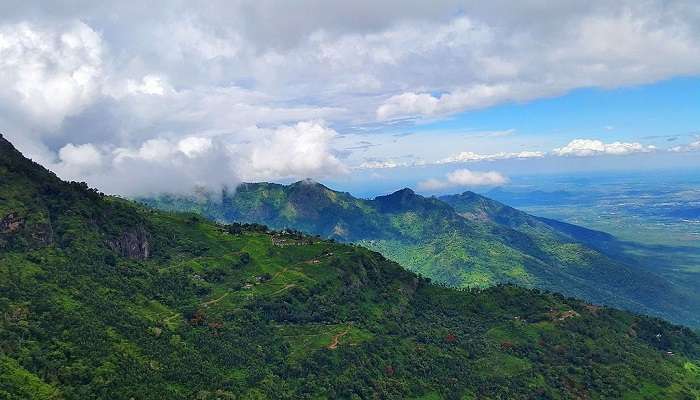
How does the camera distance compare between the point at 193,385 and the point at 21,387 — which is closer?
the point at 21,387

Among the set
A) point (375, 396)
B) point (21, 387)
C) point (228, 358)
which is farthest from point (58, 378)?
point (375, 396)

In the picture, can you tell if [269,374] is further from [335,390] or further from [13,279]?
[13,279]

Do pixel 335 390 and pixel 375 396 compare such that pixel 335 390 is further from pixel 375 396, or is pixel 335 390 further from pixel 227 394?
pixel 227 394

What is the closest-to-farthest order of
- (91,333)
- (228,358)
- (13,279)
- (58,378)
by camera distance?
1. (58,378)
2. (91,333)
3. (13,279)
4. (228,358)

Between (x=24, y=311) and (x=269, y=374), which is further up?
(x=24, y=311)

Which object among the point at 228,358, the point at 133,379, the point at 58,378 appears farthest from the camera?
the point at 228,358

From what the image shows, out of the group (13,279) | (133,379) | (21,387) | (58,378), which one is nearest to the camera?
(21,387)

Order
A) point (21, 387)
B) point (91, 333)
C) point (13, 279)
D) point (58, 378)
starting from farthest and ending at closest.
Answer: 1. point (13, 279)
2. point (91, 333)
3. point (58, 378)
4. point (21, 387)

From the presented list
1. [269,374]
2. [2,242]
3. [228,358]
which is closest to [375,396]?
[269,374]

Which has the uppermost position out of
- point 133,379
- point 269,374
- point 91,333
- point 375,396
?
point 91,333
